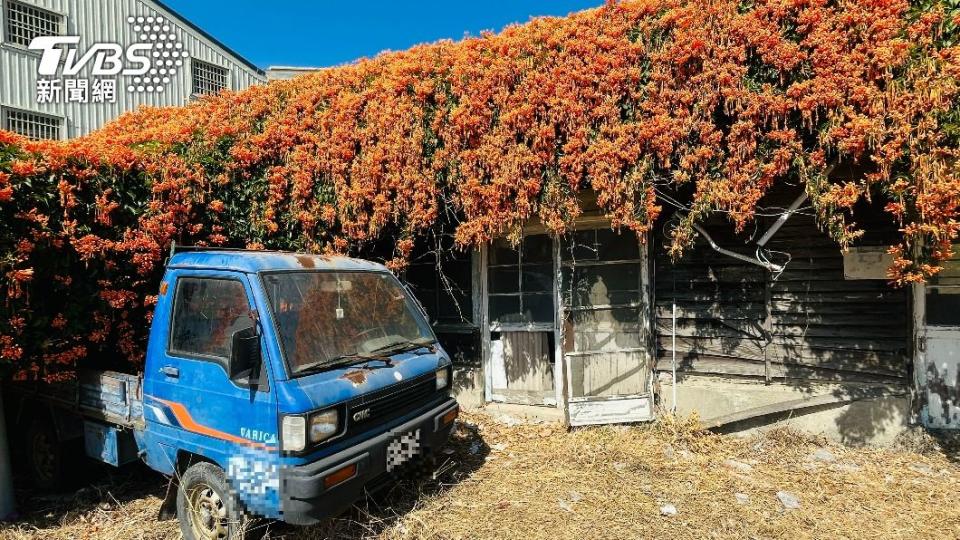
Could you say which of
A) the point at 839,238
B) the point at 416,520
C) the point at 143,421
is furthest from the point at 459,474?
the point at 839,238

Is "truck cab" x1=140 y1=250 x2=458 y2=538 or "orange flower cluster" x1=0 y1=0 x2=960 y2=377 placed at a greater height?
"orange flower cluster" x1=0 y1=0 x2=960 y2=377

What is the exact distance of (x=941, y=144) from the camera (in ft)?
12.9

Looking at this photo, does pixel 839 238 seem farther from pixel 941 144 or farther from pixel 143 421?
pixel 143 421

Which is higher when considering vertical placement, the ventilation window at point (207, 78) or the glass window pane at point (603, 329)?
the ventilation window at point (207, 78)

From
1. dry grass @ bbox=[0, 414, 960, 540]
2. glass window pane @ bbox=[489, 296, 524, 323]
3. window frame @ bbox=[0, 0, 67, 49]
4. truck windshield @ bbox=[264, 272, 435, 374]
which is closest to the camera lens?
truck windshield @ bbox=[264, 272, 435, 374]

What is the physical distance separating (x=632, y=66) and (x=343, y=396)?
159 inches

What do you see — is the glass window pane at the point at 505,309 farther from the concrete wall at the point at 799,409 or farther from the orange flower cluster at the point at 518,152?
the concrete wall at the point at 799,409

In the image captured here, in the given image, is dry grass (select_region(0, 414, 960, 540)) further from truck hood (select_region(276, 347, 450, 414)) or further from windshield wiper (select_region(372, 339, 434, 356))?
windshield wiper (select_region(372, 339, 434, 356))

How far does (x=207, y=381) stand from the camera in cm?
334

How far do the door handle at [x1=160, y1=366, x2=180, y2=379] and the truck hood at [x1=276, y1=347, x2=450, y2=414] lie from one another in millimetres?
1013

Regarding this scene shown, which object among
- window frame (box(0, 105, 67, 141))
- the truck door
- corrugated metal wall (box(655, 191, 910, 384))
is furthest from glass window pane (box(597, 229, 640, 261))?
window frame (box(0, 105, 67, 141))

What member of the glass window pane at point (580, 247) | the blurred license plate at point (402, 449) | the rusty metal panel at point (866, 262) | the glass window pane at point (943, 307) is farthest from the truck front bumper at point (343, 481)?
the glass window pane at point (943, 307)

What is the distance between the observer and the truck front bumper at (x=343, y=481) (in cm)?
299

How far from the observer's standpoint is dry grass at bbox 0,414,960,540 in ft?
12.0
